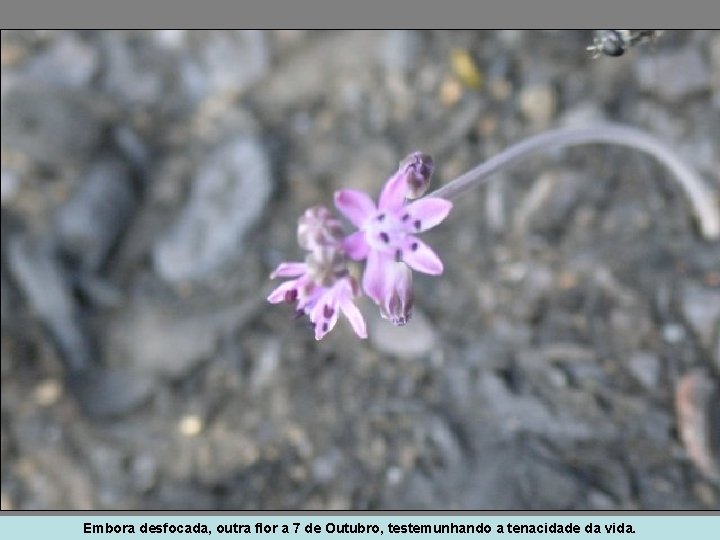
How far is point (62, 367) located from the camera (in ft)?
11.1

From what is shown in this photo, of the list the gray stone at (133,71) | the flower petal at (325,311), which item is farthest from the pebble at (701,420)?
the gray stone at (133,71)

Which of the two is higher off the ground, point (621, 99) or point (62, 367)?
point (621, 99)

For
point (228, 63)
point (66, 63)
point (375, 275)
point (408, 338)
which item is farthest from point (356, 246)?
point (66, 63)

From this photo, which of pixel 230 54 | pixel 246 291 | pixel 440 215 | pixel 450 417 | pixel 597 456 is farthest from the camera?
pixel 230 54

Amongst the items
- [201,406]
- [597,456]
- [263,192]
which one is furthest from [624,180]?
[201,406]

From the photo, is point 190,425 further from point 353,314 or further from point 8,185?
point 353,314

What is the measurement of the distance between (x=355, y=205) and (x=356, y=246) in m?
0.12

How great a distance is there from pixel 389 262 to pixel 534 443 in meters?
1.59

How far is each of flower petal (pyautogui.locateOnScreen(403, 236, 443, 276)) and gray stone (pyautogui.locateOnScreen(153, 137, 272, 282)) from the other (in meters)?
1.80

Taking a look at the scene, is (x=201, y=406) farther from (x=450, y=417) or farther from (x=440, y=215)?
(x=440, y=215)

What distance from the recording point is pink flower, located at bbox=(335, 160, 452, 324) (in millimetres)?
1801

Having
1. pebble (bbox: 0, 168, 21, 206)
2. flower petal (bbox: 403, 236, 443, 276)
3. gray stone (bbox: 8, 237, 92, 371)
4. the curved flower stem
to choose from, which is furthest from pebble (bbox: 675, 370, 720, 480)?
pebble (bbox: 0, 168, 21, 206)

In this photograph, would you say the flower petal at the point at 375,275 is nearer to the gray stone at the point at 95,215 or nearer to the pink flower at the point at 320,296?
the pink flower at the point at 320,296

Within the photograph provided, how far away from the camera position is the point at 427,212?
1.82m
